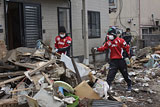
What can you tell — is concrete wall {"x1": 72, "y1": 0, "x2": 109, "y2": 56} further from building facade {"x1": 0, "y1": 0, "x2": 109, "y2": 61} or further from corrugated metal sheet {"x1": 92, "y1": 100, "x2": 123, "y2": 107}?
corrugated metal sheet {"x1": 92, "y1": 100, "x2": 123, "y2": 107}

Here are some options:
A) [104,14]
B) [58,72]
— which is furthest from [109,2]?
[58,72]

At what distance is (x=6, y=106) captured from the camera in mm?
4527

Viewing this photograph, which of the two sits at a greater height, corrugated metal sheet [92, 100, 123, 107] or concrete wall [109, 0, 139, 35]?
concrete wall [109, 0, 139, 35]

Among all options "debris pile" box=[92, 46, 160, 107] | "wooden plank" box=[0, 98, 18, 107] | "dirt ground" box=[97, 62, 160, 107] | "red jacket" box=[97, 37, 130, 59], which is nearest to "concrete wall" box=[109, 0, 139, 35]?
"debris pile" box=[92, 46, 160, 107]

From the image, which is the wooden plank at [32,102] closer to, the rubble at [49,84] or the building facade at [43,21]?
the rubble at [49,84]

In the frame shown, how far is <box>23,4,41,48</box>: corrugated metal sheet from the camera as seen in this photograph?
900cm

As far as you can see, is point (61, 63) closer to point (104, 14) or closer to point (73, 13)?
point (73, 13)

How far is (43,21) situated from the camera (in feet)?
32.2

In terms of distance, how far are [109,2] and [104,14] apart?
1.73m

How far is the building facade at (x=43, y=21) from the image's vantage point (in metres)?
8.89

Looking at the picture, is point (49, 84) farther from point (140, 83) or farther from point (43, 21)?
point (43, 21)

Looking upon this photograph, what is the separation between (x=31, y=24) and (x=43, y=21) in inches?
30.4

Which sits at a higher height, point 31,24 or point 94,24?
point 94,24

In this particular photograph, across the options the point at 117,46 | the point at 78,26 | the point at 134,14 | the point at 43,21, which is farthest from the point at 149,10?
the point at 117,46
